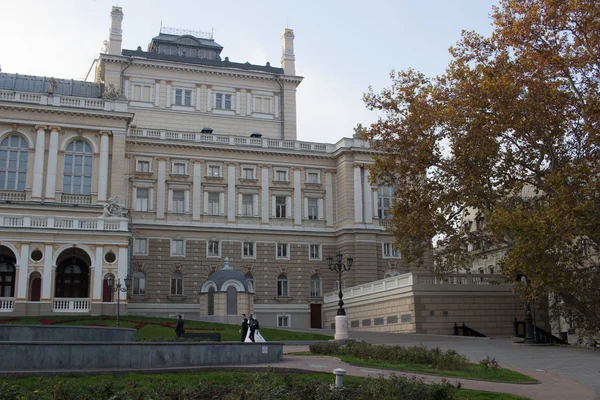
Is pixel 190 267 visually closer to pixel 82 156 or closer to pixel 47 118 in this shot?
pixel 82 156

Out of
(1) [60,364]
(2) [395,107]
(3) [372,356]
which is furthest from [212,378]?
(2) [395,107]

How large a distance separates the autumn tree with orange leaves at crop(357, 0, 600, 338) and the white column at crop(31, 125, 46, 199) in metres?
30.3

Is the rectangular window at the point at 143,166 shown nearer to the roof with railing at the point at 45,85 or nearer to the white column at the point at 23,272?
the roof with railing at the point at 45,85

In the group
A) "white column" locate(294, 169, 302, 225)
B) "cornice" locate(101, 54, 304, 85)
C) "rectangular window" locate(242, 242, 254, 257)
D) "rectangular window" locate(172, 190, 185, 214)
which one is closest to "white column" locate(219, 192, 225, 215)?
"rectangular window" locate(172, 190, 185, 214)

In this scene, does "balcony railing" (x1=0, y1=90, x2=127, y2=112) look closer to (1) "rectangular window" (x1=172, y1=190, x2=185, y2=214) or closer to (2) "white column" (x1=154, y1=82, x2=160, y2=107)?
(1) "rectangular window" (x1=172, y1=190, x2=185, y2=214)

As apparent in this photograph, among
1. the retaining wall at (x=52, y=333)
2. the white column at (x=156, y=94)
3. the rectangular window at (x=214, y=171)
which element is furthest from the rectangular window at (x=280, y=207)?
the retaining wall at (x=52, y=333)

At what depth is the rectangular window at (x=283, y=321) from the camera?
64250 mm

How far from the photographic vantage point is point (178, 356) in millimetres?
22188

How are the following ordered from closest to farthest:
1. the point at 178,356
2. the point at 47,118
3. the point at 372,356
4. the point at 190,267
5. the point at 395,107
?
1. the point at 178,356
2. the point at 372,356
3. the point at 395,107
4. the point at 47,118
5. the point at 190,267

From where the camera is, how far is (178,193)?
213 ft

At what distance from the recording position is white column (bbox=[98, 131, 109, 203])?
5897 cm

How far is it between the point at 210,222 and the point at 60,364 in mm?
45180

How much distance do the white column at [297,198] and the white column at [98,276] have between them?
2208cm

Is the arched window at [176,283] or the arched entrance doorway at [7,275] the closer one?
the arched entrance doorway at [7,275]
